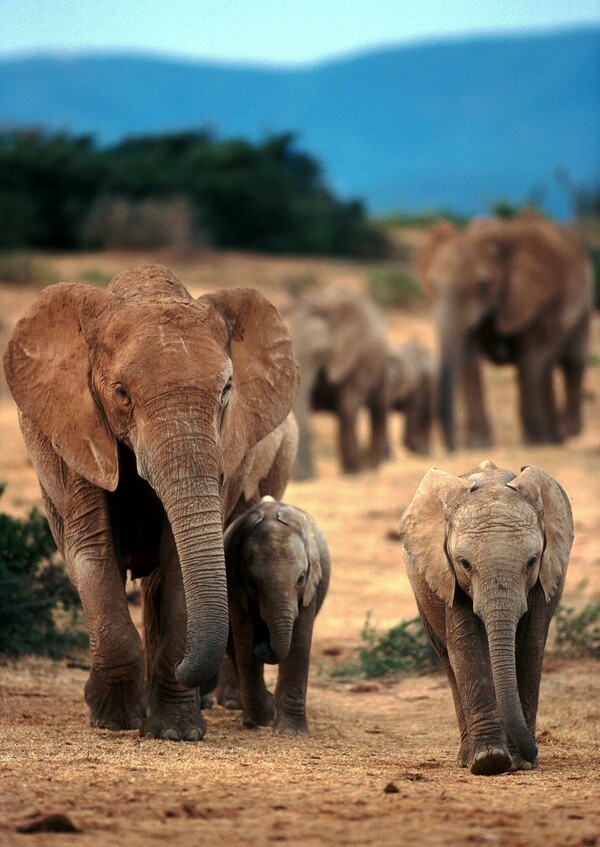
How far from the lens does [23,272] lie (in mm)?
29391

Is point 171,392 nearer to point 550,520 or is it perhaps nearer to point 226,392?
point 226,392

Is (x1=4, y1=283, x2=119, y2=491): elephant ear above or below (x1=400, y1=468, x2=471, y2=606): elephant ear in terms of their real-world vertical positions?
above

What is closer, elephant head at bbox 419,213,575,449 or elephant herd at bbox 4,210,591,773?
elephant herd at bbox 4,210,591,773

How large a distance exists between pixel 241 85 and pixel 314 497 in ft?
347

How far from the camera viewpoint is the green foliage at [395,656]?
9828 mm

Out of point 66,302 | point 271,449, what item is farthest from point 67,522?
point 271,449

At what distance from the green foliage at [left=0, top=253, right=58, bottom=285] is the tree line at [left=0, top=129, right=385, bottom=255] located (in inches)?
155

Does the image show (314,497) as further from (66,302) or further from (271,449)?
(66,302)

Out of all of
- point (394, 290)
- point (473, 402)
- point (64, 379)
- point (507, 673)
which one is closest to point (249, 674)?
point (64, 379)

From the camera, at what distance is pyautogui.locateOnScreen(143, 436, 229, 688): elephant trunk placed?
6488 mm

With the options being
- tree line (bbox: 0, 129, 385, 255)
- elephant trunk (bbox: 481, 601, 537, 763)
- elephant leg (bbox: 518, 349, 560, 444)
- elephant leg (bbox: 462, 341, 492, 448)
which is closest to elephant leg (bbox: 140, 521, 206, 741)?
elephant trunk (bbox: 481, 601, 537, 763)

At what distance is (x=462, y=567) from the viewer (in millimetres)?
6492

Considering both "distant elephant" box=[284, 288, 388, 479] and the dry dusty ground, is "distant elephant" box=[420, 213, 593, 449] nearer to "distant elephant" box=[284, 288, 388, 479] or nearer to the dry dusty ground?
"distant elephant" box=[284, 288, 388, 479]

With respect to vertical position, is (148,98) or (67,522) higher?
(148,98)
